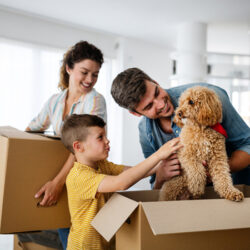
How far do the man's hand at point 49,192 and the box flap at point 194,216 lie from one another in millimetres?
537

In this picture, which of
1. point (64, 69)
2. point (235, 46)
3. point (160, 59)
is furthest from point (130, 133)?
point (64, 69)

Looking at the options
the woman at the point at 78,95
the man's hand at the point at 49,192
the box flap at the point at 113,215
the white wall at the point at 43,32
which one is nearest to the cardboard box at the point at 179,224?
the box flap at the point at 113,215

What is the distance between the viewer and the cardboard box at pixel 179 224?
80cm

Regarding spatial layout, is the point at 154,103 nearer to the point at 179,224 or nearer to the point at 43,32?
the point at 179,224

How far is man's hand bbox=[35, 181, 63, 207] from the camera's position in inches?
47.3

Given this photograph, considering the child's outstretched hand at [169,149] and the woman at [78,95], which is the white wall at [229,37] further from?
the child's outstretched hand at [169,149]

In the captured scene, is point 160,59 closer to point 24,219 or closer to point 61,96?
point 61,96

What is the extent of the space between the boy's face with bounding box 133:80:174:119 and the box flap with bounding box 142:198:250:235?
47 cm

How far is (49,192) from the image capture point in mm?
1207

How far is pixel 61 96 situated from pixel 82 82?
15 cm

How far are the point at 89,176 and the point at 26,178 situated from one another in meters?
0.29

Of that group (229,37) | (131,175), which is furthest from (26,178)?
(229,37)

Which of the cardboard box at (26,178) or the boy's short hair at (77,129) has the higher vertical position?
the boy's short hair at (77,129)

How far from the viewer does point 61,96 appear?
5.41 ft
